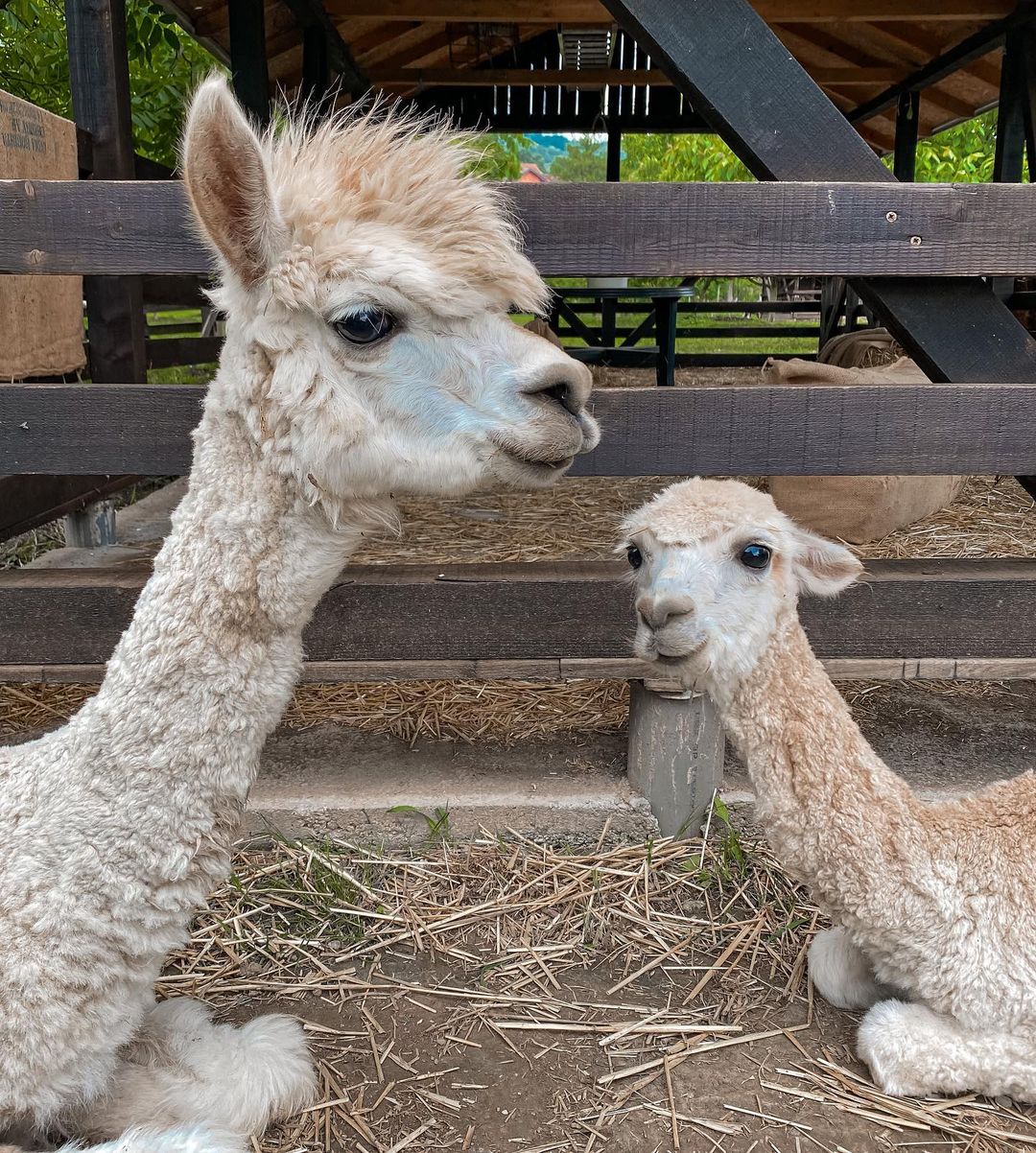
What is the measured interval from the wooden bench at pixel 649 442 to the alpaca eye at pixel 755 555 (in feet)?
1.69

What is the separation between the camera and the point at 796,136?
2557 millimetres

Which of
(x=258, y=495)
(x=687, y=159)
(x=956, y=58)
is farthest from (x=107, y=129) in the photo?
(x=687, y=159)

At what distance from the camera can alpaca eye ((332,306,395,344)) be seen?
154cm

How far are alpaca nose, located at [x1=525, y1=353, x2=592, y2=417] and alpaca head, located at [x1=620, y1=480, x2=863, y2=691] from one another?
0.67 meters

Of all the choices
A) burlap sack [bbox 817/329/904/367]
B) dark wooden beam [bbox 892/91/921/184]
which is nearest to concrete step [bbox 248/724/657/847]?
burlap sack [bbox 817/329/904/367]

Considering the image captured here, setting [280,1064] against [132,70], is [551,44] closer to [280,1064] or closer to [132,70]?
[132,70]

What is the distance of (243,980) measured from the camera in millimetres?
2420

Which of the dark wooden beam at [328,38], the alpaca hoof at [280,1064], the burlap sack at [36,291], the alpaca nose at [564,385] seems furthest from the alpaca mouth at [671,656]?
the dark wooden beam at [328,38]

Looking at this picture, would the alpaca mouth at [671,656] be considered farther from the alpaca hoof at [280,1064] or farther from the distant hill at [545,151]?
the distant hill at [545,151]

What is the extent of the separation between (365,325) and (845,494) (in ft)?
12.6

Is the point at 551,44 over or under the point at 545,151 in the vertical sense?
under

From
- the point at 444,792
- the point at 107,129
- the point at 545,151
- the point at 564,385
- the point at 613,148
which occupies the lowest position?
the point at 444,792

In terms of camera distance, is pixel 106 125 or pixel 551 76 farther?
pixel 551 76

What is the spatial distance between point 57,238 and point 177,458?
0.61 metres
